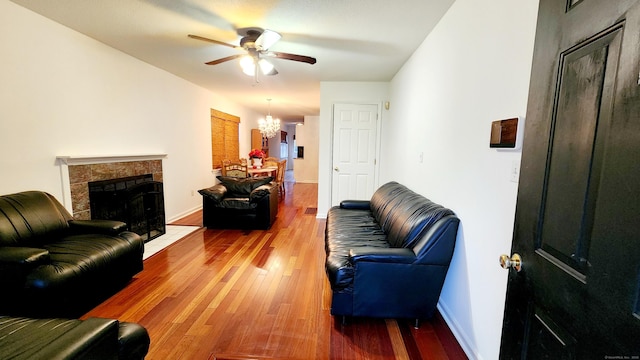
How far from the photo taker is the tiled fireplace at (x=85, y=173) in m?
2.83

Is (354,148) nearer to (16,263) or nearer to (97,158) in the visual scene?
(97,158)

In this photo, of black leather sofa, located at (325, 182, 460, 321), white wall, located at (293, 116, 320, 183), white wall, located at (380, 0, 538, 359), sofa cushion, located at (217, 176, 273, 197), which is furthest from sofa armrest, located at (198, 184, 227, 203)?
white wall, located at (293, 116, 320, 183)

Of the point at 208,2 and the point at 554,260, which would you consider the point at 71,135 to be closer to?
the point at 208,2

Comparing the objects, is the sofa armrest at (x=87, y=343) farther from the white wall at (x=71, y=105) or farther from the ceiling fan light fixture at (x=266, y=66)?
the ceiling fan light fixture at (x=266, y=66)

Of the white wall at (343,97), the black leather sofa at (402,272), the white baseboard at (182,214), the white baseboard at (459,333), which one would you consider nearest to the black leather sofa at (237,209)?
the white baseboard at (182,214)

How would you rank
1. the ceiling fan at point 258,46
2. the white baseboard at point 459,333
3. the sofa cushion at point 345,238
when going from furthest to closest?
the ceiling fan at point 258,46, the sofa cushion at point 345,238, the white baseboard at point 459,333

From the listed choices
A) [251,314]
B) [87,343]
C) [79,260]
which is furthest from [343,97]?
[87,343]

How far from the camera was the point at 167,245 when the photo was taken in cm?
348

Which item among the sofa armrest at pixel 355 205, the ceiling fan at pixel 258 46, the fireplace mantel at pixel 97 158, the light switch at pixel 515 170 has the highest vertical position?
the ceiling fan at pixel 258 46

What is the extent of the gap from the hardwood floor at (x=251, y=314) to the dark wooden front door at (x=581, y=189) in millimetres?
1104

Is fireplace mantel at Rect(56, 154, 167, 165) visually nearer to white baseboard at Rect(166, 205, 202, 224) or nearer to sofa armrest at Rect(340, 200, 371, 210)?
white baseboard at Rect(166, 205, 202, 224)

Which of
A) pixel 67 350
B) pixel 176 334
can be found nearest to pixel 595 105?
pixel 67 350

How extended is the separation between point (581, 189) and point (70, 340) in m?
1.72

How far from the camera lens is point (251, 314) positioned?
213cm
